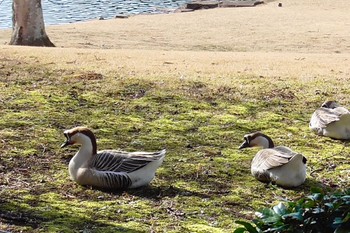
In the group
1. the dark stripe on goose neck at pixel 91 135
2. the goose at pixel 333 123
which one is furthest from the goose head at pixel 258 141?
the dark stripe on goose neck at pixel 91 135

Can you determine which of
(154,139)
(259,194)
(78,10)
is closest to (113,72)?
(154,139)

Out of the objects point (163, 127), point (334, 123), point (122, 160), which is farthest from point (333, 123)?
point (122, 160)

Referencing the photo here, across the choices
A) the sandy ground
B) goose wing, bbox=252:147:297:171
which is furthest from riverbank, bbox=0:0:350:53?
goose wing, bbox=252:147:297:171

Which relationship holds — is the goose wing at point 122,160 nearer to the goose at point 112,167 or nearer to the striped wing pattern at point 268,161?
the goose at point 112,167

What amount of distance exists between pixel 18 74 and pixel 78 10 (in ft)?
87.1

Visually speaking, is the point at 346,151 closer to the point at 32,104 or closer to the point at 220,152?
the point at 220,152

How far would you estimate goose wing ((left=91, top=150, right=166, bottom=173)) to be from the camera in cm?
673

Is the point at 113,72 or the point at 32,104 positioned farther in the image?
the point at 113,72

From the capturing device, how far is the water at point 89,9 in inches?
1329

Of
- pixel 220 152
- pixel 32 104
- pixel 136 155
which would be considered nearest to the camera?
pixel 136 155

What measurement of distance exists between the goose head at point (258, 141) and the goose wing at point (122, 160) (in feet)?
4.47

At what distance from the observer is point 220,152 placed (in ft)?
26.7

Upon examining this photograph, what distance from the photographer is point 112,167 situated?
22.3ft

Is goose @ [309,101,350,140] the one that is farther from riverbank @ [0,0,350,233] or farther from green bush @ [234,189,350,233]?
green bush @ [234,189,350,233]
